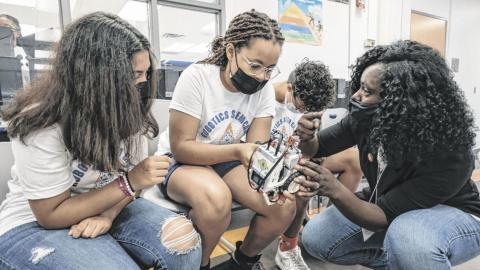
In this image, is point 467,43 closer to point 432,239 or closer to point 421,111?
point 421,111

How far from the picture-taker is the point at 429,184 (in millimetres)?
930

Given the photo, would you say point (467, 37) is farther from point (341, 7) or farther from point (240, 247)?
point (240, 247)

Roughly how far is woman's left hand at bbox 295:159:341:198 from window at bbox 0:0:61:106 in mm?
749

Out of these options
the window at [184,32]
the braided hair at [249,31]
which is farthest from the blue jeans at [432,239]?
the window at [184,32]

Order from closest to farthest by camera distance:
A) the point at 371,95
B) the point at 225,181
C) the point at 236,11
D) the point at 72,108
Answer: the point at 72,108, the point at 371,95, the point at 225,181, the point at 236,11

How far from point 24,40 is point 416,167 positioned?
2.14 metres

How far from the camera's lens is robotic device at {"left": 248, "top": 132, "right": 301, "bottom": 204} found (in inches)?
33.2

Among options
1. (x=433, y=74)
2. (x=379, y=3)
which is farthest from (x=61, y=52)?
(x=379, y=3)

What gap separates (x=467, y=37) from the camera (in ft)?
16.1

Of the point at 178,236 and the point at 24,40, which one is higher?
the point at 24,40

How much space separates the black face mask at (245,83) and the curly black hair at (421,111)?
422mm

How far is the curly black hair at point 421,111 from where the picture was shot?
90 cm

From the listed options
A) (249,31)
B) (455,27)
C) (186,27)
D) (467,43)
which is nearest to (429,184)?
(249,31)

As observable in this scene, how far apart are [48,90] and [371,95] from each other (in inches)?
36.7
